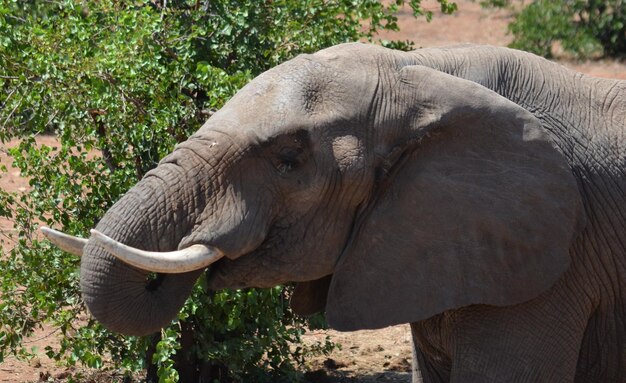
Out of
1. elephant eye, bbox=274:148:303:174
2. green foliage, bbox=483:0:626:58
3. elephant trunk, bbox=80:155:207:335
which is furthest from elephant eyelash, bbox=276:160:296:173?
green foliage, bbox=483:0:626:58

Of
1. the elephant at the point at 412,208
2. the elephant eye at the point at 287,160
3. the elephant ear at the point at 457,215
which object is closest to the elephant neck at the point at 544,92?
the elephant at the point at 412,208

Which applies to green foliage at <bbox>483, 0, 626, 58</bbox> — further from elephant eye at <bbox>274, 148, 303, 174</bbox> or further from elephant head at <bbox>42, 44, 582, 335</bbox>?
elephant eye at <bbox>274, 148, 303, 174</bbox>

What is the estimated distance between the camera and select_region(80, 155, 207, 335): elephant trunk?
437cm

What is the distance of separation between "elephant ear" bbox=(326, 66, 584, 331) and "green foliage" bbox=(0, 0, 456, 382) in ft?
5.30

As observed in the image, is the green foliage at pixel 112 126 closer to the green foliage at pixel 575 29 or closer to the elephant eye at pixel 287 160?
the elephant eye at pixel 287 160

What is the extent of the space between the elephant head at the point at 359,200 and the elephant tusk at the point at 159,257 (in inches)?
2.8

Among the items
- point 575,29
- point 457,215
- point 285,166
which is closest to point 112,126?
point 285,166

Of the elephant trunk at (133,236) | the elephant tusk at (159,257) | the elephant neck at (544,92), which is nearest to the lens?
the elephant tusk at (159,257)

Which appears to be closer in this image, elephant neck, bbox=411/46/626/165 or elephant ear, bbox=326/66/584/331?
elephant ear, bbox=326/66/584/331

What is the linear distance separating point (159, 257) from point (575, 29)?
13.3 m

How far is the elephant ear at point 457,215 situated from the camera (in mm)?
4645

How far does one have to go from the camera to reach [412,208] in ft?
15.3

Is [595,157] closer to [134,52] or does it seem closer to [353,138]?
[353,138]

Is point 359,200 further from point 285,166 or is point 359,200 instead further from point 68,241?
point 68,241
